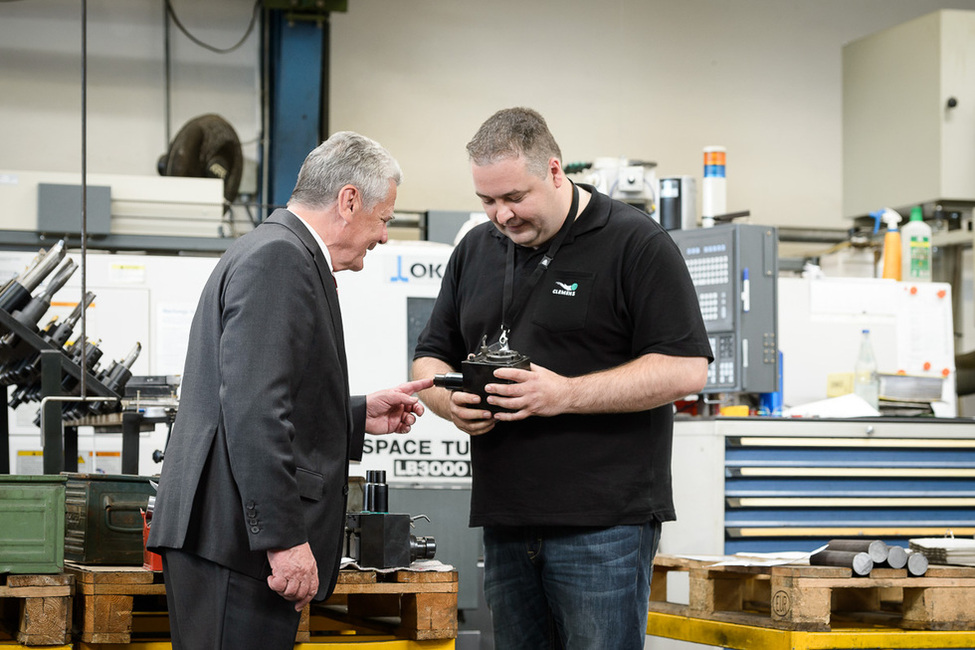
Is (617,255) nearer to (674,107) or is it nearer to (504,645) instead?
(504,645)

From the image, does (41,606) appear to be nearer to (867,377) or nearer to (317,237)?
(317,237)

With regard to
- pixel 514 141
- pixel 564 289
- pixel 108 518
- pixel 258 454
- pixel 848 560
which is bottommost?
pixel 848 560

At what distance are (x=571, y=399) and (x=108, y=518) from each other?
42.0 inches

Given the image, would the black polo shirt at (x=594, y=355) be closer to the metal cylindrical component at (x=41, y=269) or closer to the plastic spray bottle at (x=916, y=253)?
the metal cylindrical component at (x=41, y=269)

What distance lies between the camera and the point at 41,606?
2.19 metres

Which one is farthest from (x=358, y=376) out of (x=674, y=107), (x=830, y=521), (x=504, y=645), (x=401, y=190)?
(x=674, y=107)

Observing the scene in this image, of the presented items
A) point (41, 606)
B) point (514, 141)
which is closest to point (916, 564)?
point (514, 141)

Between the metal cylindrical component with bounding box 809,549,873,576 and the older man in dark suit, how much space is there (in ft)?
4.03

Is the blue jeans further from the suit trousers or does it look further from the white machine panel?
the white machine panel

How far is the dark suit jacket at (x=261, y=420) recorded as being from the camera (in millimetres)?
1765

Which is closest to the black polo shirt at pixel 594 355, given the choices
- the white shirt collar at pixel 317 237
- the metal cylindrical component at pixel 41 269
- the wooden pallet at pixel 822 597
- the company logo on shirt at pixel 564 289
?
the company logo on shirt at pixel 564 289

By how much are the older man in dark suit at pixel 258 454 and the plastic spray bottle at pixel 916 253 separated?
3506 mm

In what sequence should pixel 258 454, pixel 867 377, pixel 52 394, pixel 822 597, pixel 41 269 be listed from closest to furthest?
1. pixel 258 454
2. pixel 822 597
3. pixel 52 394
4. pixel 41 269
5. pixel 867 377

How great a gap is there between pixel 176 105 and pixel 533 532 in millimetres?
5266
